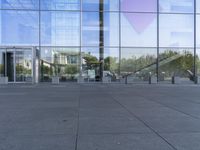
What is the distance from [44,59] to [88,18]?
6.16 meters

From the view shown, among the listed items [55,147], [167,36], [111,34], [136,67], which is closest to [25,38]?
[111,34]

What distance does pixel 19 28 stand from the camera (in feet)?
90.6

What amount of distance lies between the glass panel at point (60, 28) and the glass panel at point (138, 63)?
5.22 m

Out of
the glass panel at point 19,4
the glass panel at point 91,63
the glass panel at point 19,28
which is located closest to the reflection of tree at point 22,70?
the glass panel at point 19,28

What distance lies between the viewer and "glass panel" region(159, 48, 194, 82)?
1133 inches

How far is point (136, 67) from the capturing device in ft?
94.6

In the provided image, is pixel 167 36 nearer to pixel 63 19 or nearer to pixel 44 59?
pixel 63 19

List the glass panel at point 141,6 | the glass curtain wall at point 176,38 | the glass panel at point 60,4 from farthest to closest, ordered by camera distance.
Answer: the glass curtain wall at point 176,38 < the glass panel at point 141,6 < the glass panel at point 60,4

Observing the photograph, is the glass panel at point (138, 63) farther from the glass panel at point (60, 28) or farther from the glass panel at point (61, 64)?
the glass panel at point (60, 28)

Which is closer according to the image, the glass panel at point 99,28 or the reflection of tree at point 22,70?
the reflection of tree at point 22,70

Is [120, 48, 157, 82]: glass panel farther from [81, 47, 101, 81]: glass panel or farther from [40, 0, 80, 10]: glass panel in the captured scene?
[40, 0, 80, 10]: glass panel

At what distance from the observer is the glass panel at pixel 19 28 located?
2734 centimetres

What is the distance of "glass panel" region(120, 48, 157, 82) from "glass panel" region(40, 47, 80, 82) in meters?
4.86

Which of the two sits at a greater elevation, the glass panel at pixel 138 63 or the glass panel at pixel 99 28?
the glass panel at pixel 99 28
